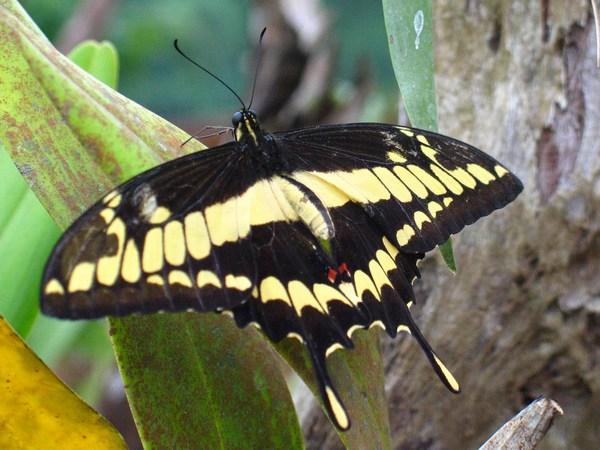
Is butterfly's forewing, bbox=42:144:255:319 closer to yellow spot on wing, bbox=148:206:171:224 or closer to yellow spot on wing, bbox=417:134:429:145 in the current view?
yellow spot on wing, bbox=148:206:171:224

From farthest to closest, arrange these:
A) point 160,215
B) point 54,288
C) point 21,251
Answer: point 21,251 < point 160,215 < point 54,288

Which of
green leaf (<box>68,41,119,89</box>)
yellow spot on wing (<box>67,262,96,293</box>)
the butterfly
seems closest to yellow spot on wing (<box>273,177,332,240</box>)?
the butterfly

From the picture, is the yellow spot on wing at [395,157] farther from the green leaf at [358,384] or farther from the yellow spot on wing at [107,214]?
the yellow spot on wing at [107,214]

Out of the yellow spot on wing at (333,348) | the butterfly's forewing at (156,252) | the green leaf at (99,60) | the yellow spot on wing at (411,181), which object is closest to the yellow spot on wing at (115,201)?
the butterfly's forewing at (156,252)

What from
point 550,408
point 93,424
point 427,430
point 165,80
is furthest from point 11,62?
point 165,80

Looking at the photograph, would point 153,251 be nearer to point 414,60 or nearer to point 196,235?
point 196,235

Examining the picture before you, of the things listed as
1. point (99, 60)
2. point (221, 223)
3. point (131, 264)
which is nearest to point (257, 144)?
point (221, 223)

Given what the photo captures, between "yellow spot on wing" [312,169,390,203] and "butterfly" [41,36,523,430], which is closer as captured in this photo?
"butterfly" [41,36,523,430]
